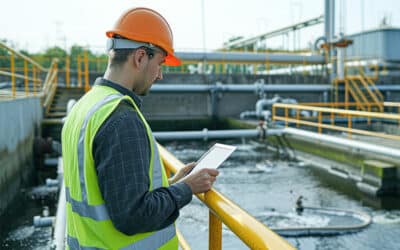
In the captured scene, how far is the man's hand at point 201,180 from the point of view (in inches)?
58.8

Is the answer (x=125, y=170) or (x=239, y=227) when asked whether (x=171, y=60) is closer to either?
(x=125, y=170)

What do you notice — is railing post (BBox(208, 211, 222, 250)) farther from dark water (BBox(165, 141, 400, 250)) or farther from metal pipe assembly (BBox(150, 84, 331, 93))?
Answer: metal pipe assembly (BBox(150, 84, 331, 93))

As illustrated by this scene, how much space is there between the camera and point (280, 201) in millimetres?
7496

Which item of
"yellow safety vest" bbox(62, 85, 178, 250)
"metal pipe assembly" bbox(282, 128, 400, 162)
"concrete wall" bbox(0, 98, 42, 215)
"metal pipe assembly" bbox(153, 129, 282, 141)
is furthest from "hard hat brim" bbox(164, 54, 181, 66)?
"metal pipe assembly" bbox(153, 129, 282, 141)

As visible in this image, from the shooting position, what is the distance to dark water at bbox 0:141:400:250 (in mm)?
5363

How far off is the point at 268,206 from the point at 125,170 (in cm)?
633

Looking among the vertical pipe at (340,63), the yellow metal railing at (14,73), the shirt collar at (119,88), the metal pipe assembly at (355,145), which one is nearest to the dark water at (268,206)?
the metal pipe assembly at (355,145)

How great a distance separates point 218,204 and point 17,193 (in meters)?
6.52

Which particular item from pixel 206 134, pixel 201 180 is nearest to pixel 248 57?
pixel 206 134

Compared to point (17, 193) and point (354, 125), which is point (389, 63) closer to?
point (354, 125)

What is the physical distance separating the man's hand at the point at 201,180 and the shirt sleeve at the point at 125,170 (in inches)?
9.6

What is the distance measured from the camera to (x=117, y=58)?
1388mm

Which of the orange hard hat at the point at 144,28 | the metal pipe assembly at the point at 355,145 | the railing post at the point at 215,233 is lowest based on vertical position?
the metal pipe assembly at the point at 355,145

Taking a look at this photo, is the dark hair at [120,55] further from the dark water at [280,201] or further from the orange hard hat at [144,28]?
the dark water at [280,201]
